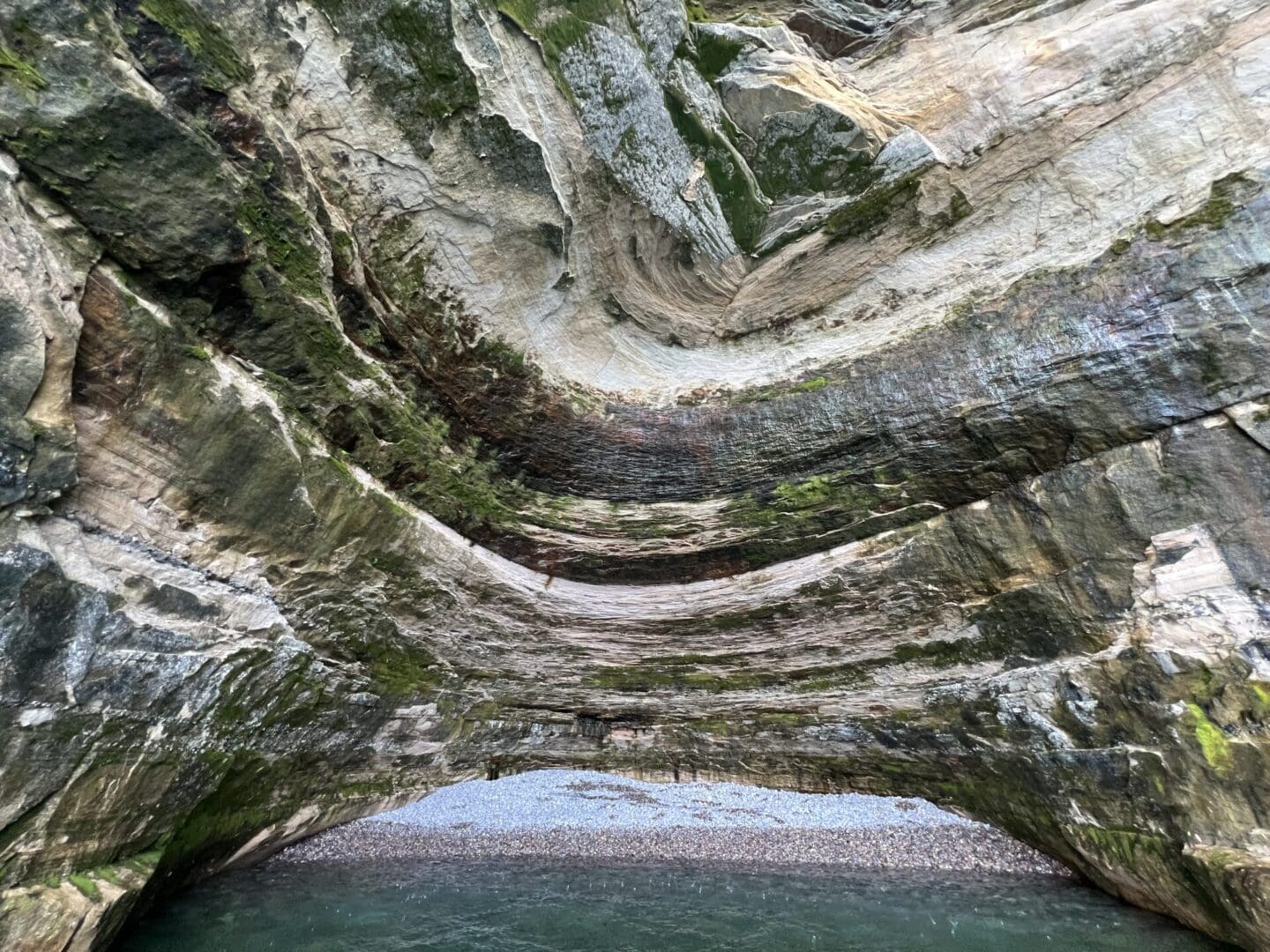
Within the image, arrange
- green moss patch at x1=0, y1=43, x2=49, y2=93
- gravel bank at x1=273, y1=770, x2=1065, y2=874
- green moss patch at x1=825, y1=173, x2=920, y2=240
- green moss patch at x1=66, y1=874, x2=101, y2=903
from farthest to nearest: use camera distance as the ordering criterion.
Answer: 1. gravel bank at x1=273, y1=770, x2=1065, y2=874
2. green moss patch at x1=825, y1=173, x2=920, y2=240
3. green moss patch at x1=66, y1=874, x2=101, y2=903
4. green moss patch at x1=0, y1=43, x2=49, y2=93

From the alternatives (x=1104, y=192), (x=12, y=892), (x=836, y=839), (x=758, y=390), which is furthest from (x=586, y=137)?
(x=836, y=839)

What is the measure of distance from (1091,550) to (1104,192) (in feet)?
12.2

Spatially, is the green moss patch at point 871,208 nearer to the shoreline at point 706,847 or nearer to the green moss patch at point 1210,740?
the green moss patch at point 1210,740

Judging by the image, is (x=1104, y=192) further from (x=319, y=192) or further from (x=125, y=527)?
(x=125, y=527)

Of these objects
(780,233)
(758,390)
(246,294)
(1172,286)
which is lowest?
(246,294)

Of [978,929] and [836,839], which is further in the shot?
[836,839]

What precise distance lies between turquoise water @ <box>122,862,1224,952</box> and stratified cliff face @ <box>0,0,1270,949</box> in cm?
61

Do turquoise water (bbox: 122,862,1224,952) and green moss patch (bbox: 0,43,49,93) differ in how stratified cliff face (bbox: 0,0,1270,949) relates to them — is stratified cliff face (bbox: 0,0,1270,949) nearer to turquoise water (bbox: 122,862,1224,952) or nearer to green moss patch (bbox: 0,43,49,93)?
green moss patch (bbox: 0,43,49,93)

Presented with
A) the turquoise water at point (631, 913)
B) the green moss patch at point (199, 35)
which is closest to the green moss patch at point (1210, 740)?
the turquoise water at point (631, 913)

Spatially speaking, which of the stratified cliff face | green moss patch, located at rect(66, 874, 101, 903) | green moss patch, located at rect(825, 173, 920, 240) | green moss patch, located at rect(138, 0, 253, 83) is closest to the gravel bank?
the stratified cliff face

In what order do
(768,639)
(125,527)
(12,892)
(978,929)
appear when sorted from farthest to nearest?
(768,639)
(978,929)
(125,527)
(12,892)

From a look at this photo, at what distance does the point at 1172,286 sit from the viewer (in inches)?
227

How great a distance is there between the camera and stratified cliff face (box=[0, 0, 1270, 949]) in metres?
4.70

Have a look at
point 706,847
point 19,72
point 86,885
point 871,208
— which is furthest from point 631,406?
Result: point 706,847
